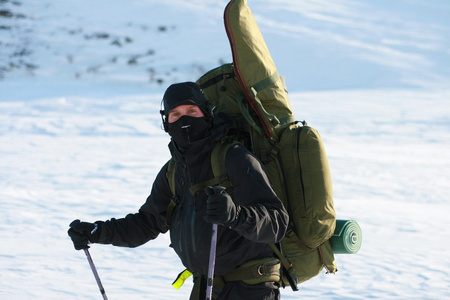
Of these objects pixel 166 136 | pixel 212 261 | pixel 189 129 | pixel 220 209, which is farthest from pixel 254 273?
pixel 166 136

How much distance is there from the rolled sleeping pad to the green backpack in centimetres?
4

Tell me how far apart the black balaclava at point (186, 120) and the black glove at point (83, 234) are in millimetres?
583

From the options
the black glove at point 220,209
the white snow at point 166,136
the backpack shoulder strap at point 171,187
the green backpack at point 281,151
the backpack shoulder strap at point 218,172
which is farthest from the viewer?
the white snow at point 166,136

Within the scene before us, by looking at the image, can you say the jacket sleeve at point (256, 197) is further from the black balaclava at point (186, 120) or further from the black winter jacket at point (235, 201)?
the black balaclava at point (186, 120)

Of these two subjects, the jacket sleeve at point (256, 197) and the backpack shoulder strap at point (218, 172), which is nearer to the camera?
the jacket sleeve at point (256, 197)

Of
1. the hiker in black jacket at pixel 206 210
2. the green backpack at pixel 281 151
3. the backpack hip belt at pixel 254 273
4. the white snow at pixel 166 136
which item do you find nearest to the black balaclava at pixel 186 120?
the hiker in black jacket at pixel 206 210

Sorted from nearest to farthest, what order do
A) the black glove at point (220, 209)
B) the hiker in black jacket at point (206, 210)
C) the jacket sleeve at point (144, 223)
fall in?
the black glove at point (220, 209) < the hiker in black jacket at point (206, 210) < the jacket sleeve at point (144, 223)

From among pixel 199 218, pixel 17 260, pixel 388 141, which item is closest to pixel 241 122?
pixel 199 218

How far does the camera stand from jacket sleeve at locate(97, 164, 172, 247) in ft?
9.84

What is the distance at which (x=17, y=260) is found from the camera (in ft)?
18.9

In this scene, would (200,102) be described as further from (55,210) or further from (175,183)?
(55,210)

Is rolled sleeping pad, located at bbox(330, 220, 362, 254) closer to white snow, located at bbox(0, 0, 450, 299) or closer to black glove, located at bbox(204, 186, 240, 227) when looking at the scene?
black glove, located at bbox(204, 186, 240, 227)

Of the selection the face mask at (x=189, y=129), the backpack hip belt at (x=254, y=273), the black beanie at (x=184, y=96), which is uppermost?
the black beanie at (x=184, y=96)

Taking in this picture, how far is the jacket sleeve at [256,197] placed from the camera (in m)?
2.37
